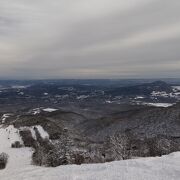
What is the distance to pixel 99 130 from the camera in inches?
6467

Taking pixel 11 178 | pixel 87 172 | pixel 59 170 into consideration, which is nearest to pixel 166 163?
pixel 87 172

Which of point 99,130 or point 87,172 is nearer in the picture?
point 87,172

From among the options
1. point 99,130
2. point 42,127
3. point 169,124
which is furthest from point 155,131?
point 42,127

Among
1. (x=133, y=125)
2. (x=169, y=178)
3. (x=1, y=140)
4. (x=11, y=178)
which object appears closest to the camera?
(x=169, y=178)

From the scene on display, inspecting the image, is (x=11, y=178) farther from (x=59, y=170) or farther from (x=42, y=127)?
(x=42, y=127)

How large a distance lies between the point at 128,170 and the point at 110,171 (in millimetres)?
1045

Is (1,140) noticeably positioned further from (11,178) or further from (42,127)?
(11,178)

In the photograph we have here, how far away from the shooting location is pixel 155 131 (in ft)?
423

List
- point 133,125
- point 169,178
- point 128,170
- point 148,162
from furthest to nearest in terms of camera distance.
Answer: point 133,125 → point 148,162 → point 128,170 → point 169,178

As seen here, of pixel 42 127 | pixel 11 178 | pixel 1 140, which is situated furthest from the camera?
pixel 42 127

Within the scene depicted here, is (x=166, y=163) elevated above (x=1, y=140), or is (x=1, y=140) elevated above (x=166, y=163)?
(x=166, y=163)

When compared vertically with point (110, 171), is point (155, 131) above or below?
below

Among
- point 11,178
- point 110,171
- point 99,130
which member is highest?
point 110,171

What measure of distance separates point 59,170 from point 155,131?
4391 inches
